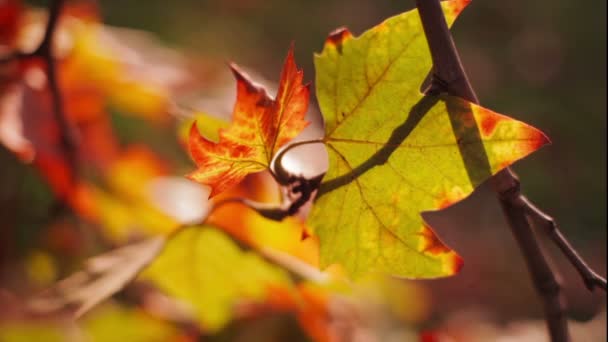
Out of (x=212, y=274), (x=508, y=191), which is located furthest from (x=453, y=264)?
(x=212, y=274)

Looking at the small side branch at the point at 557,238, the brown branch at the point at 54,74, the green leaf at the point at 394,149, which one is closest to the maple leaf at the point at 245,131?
the green leaf at the point at 394,149

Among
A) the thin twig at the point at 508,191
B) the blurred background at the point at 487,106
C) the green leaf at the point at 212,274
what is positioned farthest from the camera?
the blurred background at the point at 487,106

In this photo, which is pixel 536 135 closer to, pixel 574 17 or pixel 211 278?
pixel 211 278

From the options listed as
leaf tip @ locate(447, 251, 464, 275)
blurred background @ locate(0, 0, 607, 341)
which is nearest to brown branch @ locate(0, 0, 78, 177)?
blurred background @ locate(0, 0, 607, 341)

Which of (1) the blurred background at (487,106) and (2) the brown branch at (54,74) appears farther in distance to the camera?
(1) the blurred background at (487,106)

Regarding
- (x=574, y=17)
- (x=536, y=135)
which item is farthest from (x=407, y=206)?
(x=574, y=17)

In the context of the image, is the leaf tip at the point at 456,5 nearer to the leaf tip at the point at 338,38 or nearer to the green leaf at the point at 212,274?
the leaf tip at the point at 338,38

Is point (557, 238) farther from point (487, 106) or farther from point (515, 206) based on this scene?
point (487, 106)
